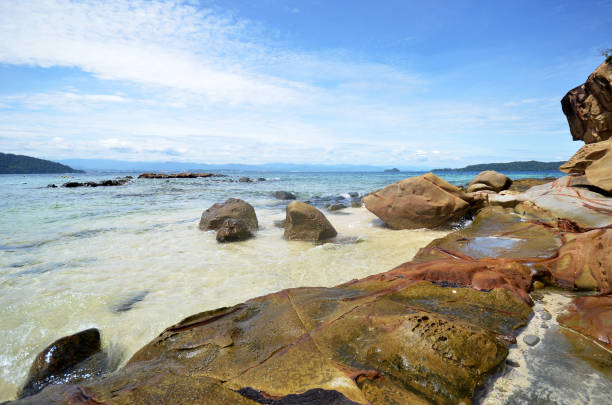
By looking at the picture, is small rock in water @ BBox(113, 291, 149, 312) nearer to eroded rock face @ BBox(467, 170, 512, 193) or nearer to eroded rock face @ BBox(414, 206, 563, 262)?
eroded rock face @ BBox(414, 206, 563, 262)

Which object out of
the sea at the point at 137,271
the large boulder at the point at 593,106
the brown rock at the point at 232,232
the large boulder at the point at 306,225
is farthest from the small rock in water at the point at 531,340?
the large boulder at the point at 593,106

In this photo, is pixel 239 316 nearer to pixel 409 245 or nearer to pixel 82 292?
pixel 82 292

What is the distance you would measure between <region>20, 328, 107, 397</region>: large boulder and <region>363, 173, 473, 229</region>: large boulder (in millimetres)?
7013

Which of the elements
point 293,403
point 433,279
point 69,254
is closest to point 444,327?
point 293,403

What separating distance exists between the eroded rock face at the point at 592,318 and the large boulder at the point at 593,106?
11.3m

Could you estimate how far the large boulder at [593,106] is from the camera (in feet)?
31.6

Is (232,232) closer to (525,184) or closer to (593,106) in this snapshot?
(593,106)

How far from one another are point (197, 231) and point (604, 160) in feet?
32.7

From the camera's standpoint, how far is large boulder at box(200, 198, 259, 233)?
7965mm

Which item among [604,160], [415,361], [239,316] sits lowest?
[239,316]

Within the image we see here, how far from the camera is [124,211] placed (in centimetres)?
1109

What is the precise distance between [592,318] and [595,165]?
630 cm

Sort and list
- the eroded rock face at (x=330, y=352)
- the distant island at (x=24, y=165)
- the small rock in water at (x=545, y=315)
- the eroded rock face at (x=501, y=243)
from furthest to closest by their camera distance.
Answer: the distant island at (x=24, y=165), the eroded rock face at (x=501, y=243), the small rock in water at (x=545, y=315), the eroded rock face at (x=330, y=352)

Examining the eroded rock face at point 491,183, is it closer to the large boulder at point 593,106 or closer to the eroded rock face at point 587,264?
the large boulder at point 593,106
